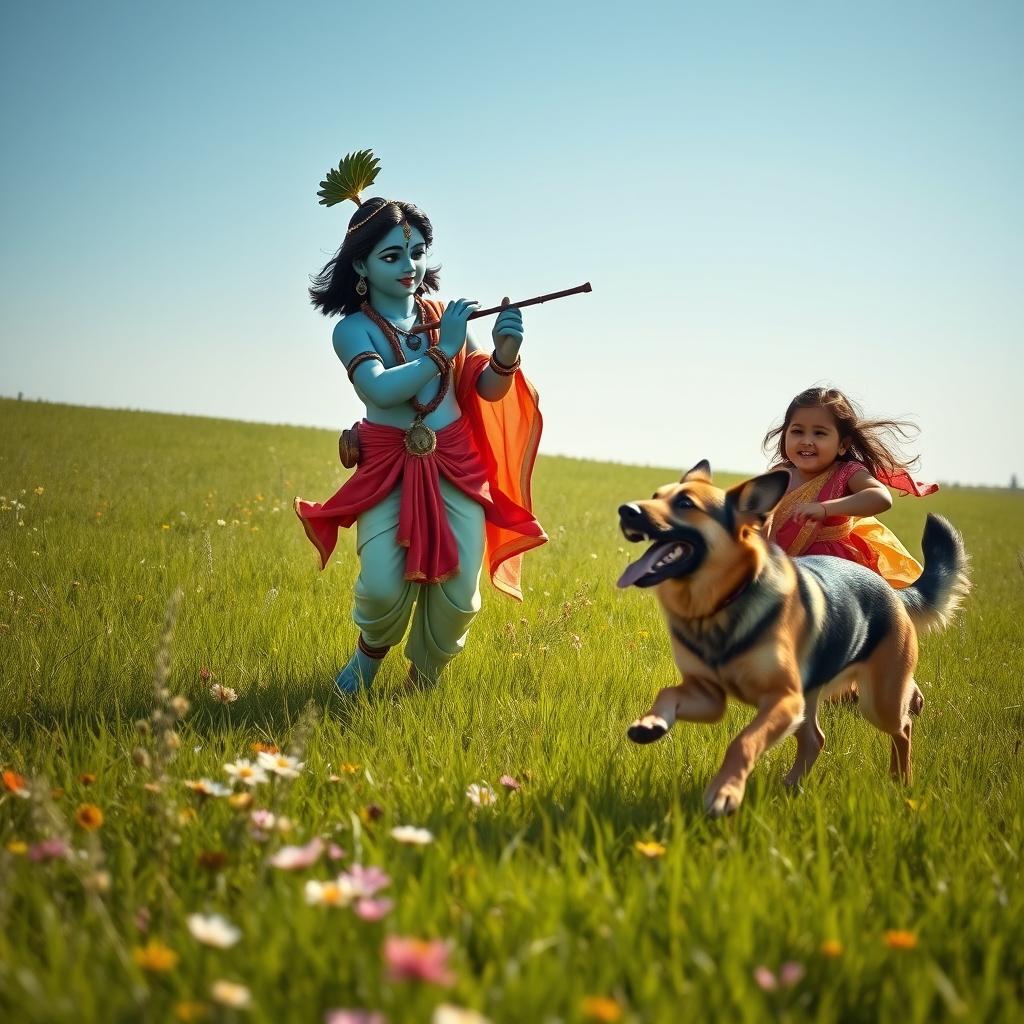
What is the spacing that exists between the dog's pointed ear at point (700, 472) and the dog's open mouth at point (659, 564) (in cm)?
36

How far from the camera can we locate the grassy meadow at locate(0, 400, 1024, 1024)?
176cm

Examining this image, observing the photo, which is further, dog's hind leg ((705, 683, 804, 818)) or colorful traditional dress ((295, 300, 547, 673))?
colorful traditional dress ((295, 300, 547, 673))

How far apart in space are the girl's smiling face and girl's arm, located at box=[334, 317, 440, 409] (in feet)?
6.84

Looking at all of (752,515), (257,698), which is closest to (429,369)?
(257,698)

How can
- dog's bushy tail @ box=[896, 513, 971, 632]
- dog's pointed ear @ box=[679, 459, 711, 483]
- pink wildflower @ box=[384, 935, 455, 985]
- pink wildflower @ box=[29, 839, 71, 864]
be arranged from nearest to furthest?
pink wildflower @ box=[384, 935, 455, 985] → pink wildflower @ box=[29, 839, 71, 864] → dog's pointed ear @ box=[679, 459, 711, 483] → dog's bushy tail @ box=[896, 513, 971, 632]

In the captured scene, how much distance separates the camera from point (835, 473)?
501cm

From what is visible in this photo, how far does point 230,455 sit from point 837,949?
745 inches

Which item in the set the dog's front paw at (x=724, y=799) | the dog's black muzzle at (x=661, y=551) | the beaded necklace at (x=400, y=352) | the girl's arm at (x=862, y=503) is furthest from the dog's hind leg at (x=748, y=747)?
the beaded necklace at (x=400, y=352)

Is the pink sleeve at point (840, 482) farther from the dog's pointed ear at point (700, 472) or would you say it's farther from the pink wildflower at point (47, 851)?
the pink wildflower at point (47, 851)

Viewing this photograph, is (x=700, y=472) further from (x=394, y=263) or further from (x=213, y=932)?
(x=394, y=263)

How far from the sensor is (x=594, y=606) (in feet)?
22.8

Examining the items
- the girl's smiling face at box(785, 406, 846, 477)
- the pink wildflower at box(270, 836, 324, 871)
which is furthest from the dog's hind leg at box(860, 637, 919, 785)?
the pink wildflower at box(270, 836, 324, 871)

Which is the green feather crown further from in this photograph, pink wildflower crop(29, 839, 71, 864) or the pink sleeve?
pink wildflower crop(29, 839, 71, 864)

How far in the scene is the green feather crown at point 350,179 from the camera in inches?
185
